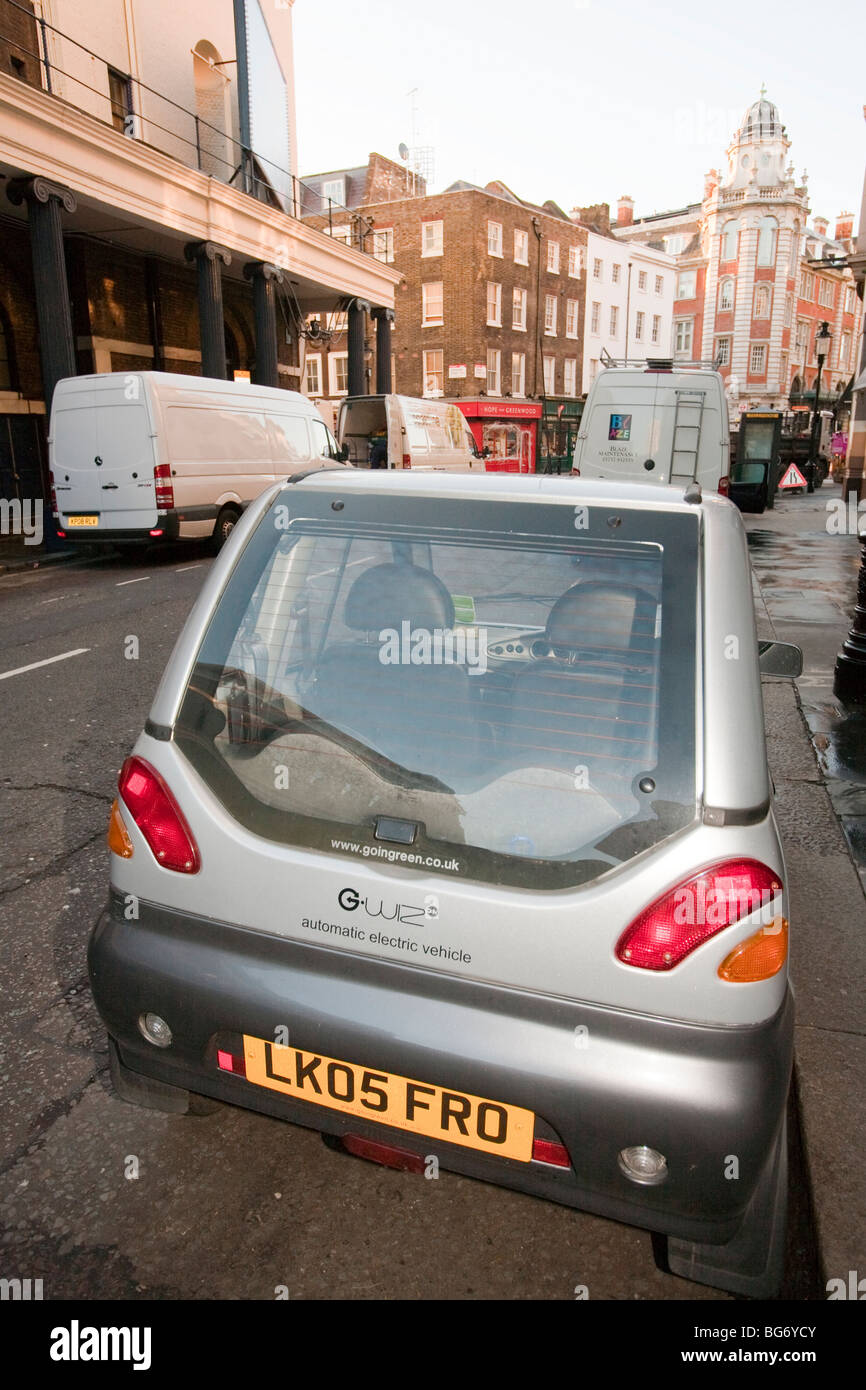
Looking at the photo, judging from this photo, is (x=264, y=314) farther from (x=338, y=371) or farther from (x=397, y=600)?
(x=397, y=600)

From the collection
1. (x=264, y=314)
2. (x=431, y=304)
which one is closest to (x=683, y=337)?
(x=431, y=304)

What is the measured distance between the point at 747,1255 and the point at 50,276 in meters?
16.7

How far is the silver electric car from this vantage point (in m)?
1.71

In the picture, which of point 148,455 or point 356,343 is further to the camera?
point 356,343

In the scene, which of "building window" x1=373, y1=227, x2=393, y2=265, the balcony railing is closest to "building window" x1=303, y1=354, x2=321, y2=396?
"building window" x1=373, y1=227, x2=393, y2=265

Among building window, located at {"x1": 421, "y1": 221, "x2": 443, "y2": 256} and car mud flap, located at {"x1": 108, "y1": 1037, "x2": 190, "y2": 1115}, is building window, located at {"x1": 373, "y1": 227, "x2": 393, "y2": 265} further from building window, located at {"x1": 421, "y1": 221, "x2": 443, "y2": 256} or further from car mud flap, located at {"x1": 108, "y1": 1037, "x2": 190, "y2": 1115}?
car mud flap, located at {"x1": 108, "y1": 1037, "x2": 190, "y2": 1115}

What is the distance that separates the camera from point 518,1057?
1751mm

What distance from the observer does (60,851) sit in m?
4.17

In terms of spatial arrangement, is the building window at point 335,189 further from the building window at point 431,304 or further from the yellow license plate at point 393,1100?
the yellow license plate at point 393,1100

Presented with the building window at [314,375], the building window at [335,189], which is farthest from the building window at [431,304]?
the building window at [335,189]

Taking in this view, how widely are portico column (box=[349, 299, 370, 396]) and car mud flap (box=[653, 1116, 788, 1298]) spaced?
26785mm
